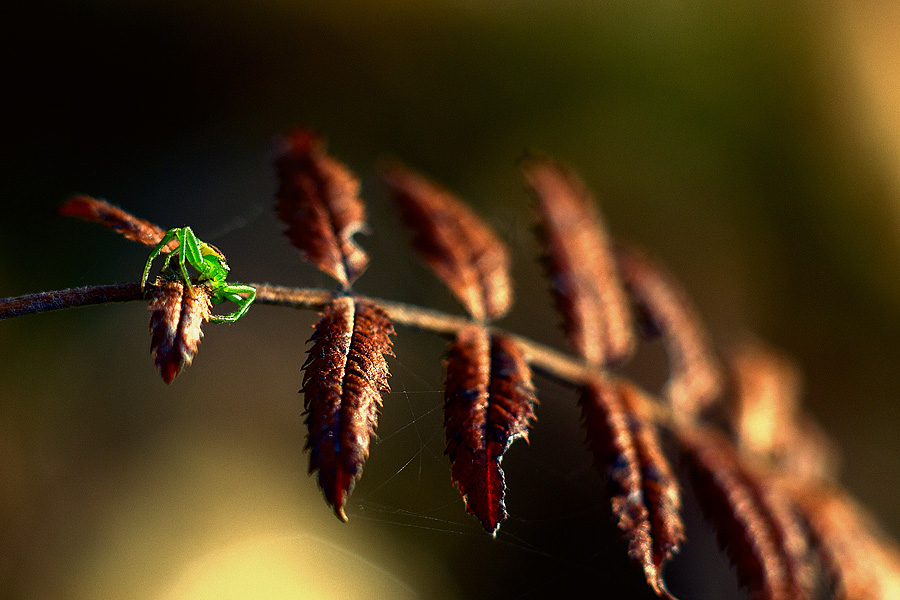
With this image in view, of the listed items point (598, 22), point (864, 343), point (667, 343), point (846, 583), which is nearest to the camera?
point (846, 583)

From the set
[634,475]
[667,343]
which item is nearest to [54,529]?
[634,475]

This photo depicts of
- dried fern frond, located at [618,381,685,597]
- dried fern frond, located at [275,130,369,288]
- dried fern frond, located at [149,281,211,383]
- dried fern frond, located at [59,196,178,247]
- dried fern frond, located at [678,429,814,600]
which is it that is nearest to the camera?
dried fern frond, located at [149,281,211,383]

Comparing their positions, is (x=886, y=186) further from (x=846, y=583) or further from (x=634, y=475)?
(x=634, y=475)

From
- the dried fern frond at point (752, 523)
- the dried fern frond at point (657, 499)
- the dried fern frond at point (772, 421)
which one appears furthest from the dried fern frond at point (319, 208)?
the dried fern frond at point (772, 421)

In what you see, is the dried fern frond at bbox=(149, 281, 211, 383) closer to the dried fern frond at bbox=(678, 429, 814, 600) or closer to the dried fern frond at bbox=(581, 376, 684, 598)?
the dried fern frond at bbox=(581, 376, 684, 598)

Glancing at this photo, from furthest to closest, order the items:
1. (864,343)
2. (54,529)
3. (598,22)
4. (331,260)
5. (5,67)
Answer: (598,22) < (864,343) < (5,67) < (54,529) < (331,260)

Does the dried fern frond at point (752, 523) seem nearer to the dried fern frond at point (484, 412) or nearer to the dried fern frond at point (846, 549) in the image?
the dried fern frond at point (846, 549)

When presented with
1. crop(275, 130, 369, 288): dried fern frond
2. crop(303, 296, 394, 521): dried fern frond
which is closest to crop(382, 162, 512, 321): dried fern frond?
crop(275, 130, 369, 288): dried fern frond
